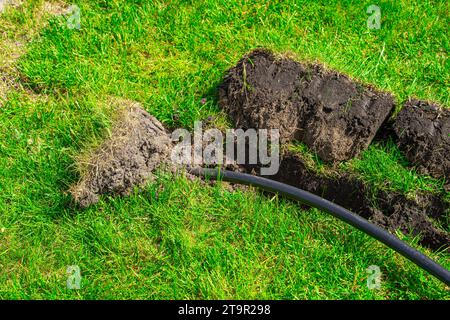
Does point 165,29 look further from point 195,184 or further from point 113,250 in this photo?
point 113,250

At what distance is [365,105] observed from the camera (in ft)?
11.1

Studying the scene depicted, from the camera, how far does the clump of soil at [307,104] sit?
11.0 feet

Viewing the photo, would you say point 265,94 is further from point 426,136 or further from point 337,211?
point 426,136

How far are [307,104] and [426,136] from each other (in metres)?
0.69

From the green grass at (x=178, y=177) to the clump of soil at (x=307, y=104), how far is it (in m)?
0.16

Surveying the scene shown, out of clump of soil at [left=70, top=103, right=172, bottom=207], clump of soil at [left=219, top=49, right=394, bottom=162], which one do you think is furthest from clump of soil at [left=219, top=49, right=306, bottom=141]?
clump of soil at [left=70, top=103, right=172, bottom=207]

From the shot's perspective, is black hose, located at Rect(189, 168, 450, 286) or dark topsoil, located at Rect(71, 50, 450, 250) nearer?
black hose, located at Rect(189, 168, 450, 286)

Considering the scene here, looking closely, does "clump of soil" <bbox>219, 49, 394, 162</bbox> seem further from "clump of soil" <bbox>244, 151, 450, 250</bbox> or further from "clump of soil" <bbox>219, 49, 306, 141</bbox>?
"clump of soil" <bbox>244, 151, 450, 250</bbox>

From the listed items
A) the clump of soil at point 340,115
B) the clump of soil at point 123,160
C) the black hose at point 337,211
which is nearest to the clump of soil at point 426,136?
the clump of soil at point 340,115

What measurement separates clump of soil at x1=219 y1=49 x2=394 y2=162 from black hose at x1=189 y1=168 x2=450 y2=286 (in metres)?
0.32

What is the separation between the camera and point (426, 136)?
331cm

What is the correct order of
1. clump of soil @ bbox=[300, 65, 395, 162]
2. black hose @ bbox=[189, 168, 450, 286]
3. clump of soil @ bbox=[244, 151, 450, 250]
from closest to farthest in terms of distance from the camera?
black hose @ bbox=[189, 168, 450, 286], clump of soil @ bbox=[244, 151, 450, 250], clump of soil @ bbox=[300, 65, 395, 162]

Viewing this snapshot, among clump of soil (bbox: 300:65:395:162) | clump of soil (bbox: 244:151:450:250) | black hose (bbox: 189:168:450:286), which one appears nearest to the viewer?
black hose (bbox: 189:168:450:286)

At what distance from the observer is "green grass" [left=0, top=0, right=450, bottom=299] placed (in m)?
2.98
